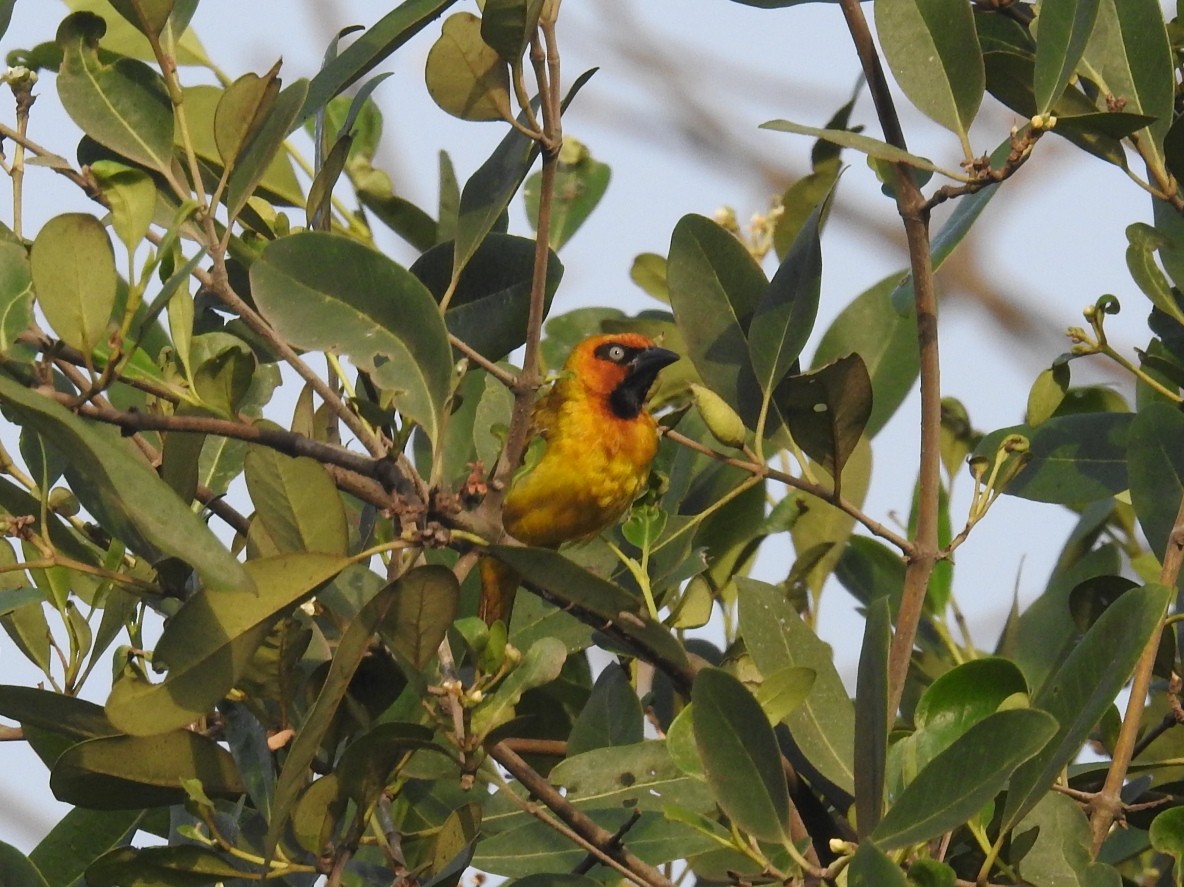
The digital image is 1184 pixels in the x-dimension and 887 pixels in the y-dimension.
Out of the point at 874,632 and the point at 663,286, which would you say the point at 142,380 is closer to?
the point at 874,632

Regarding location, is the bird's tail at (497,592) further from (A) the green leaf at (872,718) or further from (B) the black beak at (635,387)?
(A) the green leaf at (872,718)

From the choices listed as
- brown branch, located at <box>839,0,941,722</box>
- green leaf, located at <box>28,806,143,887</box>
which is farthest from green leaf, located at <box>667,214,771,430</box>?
green leaf, located at <box>28,806,143,887</box>

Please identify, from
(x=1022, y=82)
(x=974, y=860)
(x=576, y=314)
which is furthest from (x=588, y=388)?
(x=974, y=860)

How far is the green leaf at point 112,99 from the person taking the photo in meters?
2.16

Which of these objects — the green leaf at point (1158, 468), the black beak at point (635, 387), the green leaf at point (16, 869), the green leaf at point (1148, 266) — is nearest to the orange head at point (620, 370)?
the black beak at point (635, 387)

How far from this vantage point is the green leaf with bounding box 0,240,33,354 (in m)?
1.80

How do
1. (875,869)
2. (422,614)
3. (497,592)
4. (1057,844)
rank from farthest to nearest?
1. (497,592)
2. (1057,844)
3. (422,614)
4. (875,869)

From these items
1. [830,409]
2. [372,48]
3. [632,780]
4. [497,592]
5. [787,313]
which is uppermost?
→ [372,48]

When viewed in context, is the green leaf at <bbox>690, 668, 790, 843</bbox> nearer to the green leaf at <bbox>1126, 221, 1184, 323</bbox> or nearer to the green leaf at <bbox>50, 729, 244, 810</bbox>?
the green leaf at <bbox>50, 729, 244, 810</bbox>

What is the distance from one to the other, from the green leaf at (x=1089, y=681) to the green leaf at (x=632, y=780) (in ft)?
1.56

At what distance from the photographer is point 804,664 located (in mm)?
2189

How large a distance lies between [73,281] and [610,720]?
3.45 feet

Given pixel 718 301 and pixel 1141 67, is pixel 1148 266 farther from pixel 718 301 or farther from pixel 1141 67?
pixel 718 301

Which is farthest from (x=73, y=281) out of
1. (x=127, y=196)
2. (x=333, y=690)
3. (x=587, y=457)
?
(x=587, y=457)
